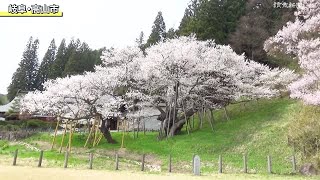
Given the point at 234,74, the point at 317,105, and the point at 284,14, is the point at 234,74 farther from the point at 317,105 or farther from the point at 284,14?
the point at 284,14

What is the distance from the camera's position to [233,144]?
24.8 meters

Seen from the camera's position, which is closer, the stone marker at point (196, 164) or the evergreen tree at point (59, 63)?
the stone marker at point (196, 164)

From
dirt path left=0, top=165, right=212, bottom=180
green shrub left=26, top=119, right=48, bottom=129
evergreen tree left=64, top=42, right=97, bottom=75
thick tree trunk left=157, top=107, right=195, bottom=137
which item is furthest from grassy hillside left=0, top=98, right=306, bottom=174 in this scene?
evergreen tree left=64, top=42, right=97, bottom=75

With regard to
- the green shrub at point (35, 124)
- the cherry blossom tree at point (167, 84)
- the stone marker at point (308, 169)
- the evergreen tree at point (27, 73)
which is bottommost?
the stone marker at point (308, 169)

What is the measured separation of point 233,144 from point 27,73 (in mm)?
51064

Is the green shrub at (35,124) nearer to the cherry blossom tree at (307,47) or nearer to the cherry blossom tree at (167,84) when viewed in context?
the cherry blossom tree at (167,84)

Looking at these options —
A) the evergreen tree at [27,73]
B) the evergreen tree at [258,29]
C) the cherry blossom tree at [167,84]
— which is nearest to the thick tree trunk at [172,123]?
the cherry blossom tree at [167,84]

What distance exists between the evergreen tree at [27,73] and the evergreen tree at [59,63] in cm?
711

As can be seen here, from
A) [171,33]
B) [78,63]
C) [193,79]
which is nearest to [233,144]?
[193,79]

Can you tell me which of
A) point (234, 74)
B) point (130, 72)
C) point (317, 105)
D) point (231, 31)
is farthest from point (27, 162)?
point (231, 31)

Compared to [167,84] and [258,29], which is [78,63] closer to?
[167,84]

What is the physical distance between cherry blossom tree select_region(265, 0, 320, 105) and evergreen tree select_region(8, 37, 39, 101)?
51196 mm

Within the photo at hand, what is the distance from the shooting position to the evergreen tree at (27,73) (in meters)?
62.3

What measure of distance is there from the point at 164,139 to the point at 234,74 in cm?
875
